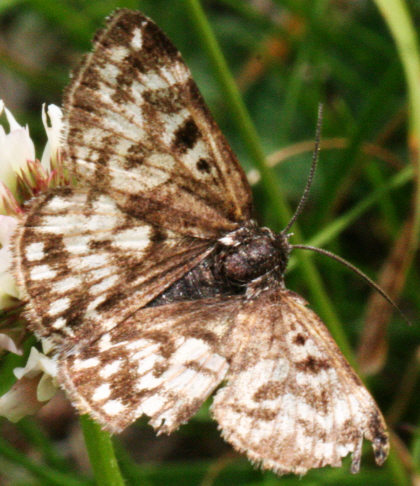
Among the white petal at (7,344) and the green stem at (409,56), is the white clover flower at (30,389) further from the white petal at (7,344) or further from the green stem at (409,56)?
the green stem at (409,56)

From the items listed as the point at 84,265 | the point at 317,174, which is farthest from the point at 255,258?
the point at 317,174

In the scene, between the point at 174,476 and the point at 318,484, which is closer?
the point at 318,484

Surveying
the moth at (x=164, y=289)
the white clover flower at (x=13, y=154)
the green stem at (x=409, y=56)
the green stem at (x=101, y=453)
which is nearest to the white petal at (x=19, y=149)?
the white clover flower at (x=13, y=154)

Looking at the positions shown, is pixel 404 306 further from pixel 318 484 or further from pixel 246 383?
pixel 246 383

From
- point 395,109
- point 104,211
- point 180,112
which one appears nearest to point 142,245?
point 104,211

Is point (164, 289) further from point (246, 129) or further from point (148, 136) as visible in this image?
point (246, 129)

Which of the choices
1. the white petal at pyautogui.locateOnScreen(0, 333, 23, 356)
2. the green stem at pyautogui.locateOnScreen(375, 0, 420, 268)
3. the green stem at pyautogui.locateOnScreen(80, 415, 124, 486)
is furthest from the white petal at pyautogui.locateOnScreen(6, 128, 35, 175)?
the green stem at pyautogui.locateOnScreen(375, 0, 420, 268)

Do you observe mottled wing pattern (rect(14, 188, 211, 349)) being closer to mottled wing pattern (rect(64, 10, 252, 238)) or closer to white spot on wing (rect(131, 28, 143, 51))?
mottled wing pattern (rect(64, 10, 252, 238))
